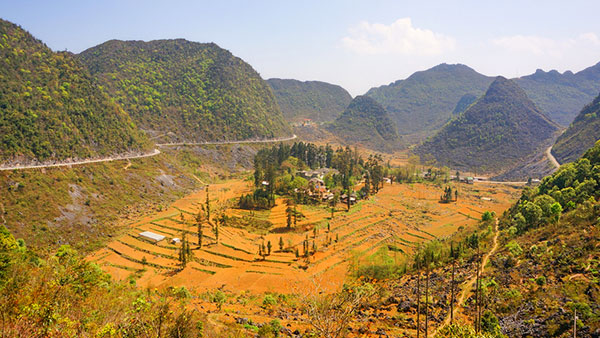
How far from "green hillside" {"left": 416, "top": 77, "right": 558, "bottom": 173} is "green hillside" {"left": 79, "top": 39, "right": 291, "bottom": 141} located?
92278mm

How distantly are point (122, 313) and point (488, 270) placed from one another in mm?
37718

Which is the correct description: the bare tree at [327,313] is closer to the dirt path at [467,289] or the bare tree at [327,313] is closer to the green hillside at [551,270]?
the dirt path at [467,289]

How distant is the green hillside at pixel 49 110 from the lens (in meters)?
61.1

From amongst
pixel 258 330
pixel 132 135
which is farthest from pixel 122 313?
pixel 132 135

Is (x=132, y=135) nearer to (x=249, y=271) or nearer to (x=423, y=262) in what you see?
(x=249, y=271)

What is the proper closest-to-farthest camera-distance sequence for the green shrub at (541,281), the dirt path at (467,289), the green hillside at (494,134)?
the dirt path at (467,289) < the green shrub at (541,281) < the green hillside at (494,134)

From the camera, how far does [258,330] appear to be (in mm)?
23484

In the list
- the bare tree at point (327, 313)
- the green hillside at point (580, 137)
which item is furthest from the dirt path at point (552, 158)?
the bare tree at point (327, 313)

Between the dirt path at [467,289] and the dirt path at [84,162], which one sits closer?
the dirt path at [467,289]

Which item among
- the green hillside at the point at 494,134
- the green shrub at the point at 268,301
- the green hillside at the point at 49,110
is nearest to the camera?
the green shrub at the point at 268,301

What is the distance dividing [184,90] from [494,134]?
161 metres

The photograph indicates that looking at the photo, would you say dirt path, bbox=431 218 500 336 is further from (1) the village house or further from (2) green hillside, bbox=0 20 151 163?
(2) green hillside, bbox=0 20 151 163

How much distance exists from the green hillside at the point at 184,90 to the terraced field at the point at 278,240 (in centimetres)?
5759

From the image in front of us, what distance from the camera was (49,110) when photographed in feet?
Result: 232
